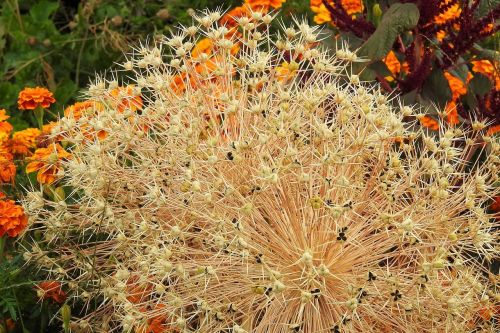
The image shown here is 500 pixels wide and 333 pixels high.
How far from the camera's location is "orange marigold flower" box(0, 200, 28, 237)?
2.45 meters

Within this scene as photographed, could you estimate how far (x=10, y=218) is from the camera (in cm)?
247

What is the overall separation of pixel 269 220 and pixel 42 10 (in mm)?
2464

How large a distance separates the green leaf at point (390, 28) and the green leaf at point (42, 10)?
2054 mm

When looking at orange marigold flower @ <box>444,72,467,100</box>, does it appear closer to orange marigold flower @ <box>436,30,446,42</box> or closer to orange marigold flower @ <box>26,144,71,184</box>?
orange marigold flower @ <box>436,30,446,42</box>

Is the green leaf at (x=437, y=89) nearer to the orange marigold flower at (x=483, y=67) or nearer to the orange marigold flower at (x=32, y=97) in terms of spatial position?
the orange marigold flower at (x=483, y=67)

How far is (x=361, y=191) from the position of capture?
2482mm

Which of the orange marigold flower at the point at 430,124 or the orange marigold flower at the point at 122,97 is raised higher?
the orange marigold flower at the point at 122,97

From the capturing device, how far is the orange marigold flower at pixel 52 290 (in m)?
2.56

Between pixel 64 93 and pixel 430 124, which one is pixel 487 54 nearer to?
pixel 430 124

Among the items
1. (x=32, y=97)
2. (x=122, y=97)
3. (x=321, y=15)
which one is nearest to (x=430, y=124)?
(x=321, y=15)

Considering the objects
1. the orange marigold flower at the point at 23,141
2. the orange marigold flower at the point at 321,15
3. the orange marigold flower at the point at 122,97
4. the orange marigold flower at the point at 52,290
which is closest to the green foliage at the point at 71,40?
the orange marigold flower at the point at 321,15

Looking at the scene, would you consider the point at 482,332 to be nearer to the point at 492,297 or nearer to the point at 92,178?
the point at 492,297

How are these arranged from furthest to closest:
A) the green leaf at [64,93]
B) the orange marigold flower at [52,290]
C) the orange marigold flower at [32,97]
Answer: the green leaf at [64,93], the orange marigold flower at [32,97], the orange marigold flower at [52,290]

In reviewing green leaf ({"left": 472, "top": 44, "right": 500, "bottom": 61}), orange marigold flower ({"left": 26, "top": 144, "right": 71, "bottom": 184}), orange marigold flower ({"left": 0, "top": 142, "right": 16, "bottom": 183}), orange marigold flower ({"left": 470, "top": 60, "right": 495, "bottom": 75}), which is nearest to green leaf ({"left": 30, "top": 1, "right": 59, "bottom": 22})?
orange marigold flower ({"left": 0, "top": 142, "right": 16, "bottom": 183})
